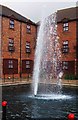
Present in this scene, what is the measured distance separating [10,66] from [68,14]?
12.9 meters

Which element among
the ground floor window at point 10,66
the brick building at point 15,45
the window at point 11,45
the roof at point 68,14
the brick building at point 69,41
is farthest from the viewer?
the roof at point 68,14

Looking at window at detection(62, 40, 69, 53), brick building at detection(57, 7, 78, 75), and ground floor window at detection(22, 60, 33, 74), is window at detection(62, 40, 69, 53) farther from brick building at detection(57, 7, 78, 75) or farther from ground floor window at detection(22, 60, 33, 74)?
ground floor window at detection(22, 60, 33, 74)

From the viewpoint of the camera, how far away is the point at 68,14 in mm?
42156

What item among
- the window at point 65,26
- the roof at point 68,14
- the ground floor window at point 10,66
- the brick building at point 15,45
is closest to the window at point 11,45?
the brick building at point 15,45

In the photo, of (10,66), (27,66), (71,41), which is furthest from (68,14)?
(10,66)

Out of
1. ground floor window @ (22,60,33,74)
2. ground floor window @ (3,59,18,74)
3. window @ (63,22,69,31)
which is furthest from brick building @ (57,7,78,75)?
ground floor window @ (3,59,18,74)

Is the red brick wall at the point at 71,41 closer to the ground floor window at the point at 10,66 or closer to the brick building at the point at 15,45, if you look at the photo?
the brick building at the point at 15,45

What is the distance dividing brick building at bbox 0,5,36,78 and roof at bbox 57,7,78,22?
4.53 metres

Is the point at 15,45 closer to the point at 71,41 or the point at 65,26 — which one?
the point at 65,26

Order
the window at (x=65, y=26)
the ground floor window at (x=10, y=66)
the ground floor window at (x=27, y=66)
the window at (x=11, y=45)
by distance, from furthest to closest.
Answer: the window at (x=65, y=26), the ground floor window at (x=27, y=66), the window at (x=11, y=45), the ground floor window at (x=10, y=66)

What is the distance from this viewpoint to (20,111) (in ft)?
43.0

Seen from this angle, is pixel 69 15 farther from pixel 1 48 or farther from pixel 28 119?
pixel 28 119

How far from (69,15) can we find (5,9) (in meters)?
9.81

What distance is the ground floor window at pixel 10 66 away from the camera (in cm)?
3588
